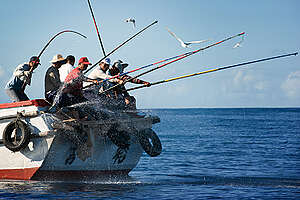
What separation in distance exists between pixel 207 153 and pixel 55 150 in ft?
43.4

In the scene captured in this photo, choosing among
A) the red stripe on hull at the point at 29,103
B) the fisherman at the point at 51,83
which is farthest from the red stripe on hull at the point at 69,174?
the fisherman at the point at 51,83

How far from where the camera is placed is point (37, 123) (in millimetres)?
11086

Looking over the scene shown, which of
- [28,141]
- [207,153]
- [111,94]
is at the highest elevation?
[111,94]

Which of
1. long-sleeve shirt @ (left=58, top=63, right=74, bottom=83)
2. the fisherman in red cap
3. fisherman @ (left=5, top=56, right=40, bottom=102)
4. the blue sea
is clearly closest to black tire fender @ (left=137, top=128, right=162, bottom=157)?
the blue sea

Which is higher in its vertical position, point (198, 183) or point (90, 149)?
point (90, 149)

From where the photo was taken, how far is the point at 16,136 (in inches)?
442

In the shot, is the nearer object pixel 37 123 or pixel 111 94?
pixel 37 123

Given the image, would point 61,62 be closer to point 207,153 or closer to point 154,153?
point 154,153

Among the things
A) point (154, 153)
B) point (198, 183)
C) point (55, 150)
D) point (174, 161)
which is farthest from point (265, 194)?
point (174, 161)

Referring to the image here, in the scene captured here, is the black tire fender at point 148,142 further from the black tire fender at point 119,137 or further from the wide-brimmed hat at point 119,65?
the wide-brimmed hat at point 119,65

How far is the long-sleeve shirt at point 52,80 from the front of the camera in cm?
1129

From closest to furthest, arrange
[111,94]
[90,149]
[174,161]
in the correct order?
[90,149] → [111,94] → [174,161]

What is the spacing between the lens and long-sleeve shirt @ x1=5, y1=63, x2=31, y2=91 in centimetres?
1173

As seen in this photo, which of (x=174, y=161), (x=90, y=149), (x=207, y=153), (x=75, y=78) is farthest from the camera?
(x=207, y=153)
